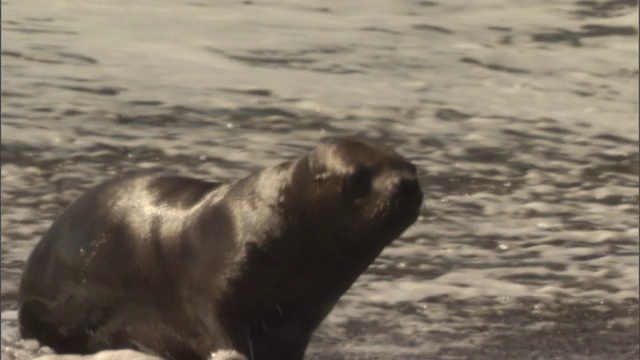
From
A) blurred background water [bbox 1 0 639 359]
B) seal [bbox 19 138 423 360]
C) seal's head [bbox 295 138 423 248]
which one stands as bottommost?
blurred background water [bbox 1 0 639 359]

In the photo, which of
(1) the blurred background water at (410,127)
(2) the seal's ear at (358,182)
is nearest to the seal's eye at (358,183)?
(2) the seal's ear at (358,182)

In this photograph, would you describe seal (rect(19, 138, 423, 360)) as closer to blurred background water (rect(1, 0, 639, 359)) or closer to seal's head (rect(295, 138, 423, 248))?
seal's head (rect(295, 138, 423, 248))

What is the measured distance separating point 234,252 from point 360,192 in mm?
413

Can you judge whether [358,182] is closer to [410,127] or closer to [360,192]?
[360,192]

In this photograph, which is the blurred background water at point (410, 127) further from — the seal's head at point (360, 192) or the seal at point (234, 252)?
the seal's head at point (360, 192)

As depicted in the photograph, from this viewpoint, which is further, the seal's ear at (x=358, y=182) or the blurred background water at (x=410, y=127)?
the blurred background water at (x=410, y=127)

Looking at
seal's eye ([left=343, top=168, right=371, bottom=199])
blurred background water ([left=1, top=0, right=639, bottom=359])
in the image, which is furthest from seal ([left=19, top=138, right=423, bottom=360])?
blurred background water ([left=1, top=0, right=639, bottom=359])

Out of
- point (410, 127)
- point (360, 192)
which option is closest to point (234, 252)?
point (360, 192)

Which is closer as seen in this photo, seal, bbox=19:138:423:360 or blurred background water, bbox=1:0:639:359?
seal, bbox=19:138:423:360

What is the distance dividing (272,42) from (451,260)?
14.2 ft

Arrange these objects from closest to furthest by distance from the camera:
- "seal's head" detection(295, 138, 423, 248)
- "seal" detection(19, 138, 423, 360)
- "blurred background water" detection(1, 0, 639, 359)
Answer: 1. "seal's head" detection(295, 138, 423, 248)
2. "seal" detection(19, 138, 423, 360)
3. "blurred background water" detection(1, 0, 639, 359)

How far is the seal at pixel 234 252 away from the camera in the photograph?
5.16m

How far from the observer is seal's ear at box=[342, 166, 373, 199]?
5117 millimetres

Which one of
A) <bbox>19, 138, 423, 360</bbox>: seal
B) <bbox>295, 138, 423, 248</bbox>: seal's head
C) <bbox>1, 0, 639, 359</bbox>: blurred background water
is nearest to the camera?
<bbox>295, 138, 423, 248</bbox>: seal's head
